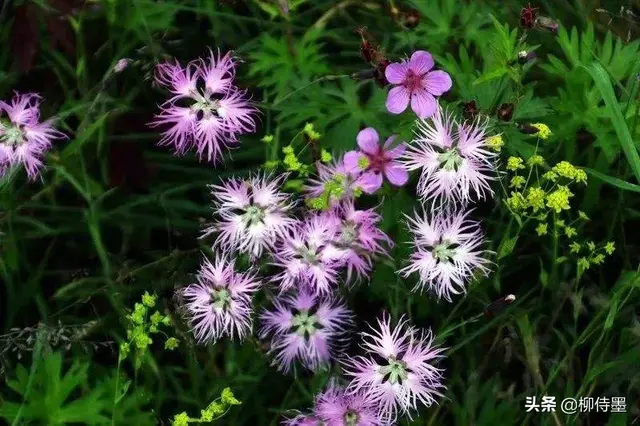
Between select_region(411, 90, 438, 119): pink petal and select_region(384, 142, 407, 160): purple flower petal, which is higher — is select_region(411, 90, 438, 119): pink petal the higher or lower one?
the higher one

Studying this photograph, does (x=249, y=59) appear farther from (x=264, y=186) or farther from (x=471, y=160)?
(x=471, y=160)

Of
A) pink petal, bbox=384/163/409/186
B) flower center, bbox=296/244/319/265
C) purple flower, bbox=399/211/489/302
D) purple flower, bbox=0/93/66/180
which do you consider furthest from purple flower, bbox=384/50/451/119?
purple flower, bbox=0/93/66/180

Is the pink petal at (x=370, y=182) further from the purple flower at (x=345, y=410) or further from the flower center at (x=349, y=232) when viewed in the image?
the purple flower at (x=345, y=410)

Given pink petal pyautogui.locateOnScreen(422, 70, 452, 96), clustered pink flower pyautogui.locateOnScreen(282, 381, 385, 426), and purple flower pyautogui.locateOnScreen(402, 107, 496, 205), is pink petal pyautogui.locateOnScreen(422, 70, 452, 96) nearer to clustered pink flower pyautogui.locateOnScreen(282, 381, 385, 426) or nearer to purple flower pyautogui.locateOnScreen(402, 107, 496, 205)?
purple flower pyautogui.locateOnScreen(402, 107, 496, 205)

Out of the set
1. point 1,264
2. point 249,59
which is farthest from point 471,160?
point 1,264

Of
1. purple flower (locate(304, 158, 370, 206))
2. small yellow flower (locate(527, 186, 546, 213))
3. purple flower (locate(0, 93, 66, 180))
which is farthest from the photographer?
purple flower (locate(0, 93, 66, 180))

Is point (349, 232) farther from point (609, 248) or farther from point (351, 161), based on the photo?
point (609, 248)
